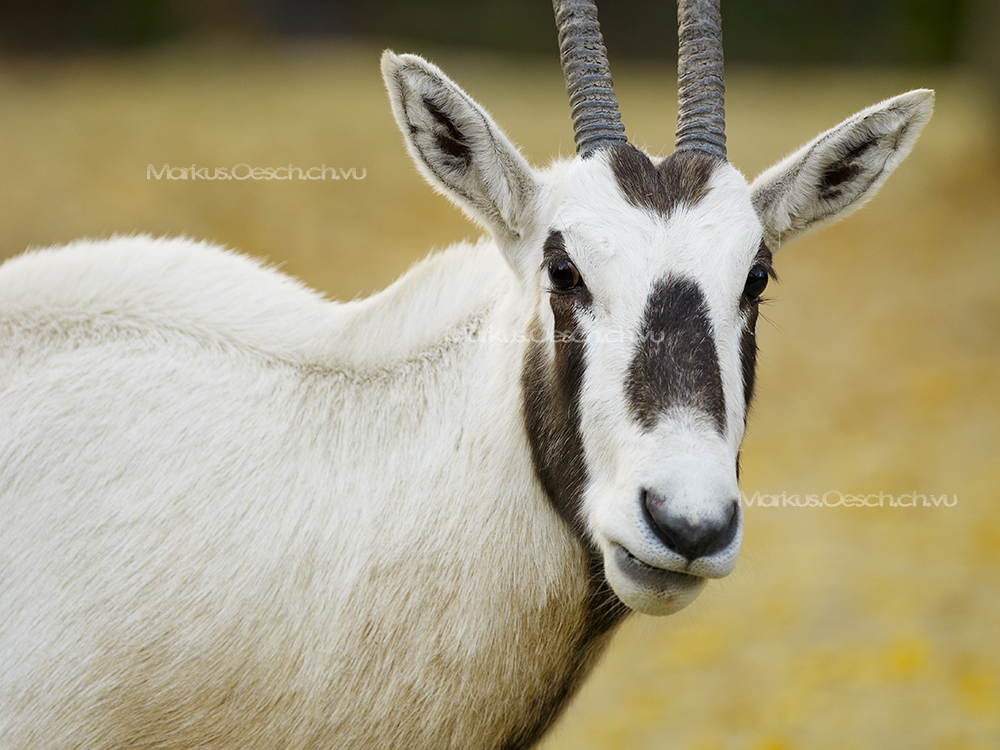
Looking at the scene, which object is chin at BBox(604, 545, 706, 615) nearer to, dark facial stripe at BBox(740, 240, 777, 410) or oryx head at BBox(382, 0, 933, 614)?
oryx head at BBox(382, 0, 933, 614)

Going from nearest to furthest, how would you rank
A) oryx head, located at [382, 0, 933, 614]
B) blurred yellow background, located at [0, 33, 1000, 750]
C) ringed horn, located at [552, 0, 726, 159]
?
oryx head, located at [382, 0, 933, 614]
ringed horn, located at [552, 0, 726, 159]
blurred yellow background, located at [0, 33, 1000, 750]

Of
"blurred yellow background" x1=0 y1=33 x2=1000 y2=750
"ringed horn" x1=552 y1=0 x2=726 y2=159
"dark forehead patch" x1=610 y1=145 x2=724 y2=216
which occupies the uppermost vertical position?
"ringed horn" x1=552 y1=0 x2=726 y2=159

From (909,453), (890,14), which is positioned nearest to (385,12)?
(890,14)

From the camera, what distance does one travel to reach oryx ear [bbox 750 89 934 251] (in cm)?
370

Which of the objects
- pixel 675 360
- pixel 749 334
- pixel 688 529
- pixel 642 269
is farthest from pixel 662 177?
pixel 688 529

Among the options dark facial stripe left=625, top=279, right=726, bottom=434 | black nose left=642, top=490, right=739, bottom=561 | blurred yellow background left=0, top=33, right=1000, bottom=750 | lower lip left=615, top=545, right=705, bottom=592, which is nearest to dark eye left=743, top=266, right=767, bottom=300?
dark facial stripe left=625, top=279, right=726, bottom=434

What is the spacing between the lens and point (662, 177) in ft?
11.2

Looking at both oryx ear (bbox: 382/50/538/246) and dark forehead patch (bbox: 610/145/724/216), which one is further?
oryx ear (bbox: 382/50/538/246)

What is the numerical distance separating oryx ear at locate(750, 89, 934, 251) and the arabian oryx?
2cm

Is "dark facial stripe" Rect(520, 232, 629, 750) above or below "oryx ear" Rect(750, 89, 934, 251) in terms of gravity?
below

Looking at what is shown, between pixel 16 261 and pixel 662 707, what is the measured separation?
5.57m

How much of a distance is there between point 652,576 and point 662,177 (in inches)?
52.7

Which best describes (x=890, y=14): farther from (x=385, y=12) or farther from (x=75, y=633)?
(x=75, y=633)

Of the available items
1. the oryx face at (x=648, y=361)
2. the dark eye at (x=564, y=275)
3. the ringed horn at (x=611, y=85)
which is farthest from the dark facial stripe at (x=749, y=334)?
the dark eye at (x=564, y=275)
